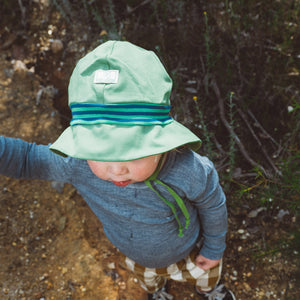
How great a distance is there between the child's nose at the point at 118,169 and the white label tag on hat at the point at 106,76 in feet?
0.98

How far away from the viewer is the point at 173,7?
2670 millimetres

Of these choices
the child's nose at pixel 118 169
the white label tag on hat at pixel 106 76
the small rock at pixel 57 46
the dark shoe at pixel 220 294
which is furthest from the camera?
the small rock at pixel 57 46

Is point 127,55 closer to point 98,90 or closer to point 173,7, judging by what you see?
point 98,90

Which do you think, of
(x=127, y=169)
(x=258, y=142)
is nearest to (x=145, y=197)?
(x=127, y=169)

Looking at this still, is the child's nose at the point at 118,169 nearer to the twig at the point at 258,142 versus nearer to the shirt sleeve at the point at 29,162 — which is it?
the shirt sleeve at the point at 29,162

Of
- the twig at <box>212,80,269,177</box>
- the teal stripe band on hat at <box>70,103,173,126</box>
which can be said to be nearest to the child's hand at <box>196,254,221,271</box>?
the twig at <box>212,80,269,177</box>

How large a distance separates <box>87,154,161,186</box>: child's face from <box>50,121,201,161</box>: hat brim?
107 mm

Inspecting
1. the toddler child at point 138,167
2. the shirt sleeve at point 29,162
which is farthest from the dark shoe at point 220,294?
the shirt sleeve at point 29,162

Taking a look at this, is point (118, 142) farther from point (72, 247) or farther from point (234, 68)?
point (234, 68)

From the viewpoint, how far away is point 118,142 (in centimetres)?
99

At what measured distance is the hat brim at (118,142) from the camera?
3.25 ft

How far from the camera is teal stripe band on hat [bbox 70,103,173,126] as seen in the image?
0.98 meters

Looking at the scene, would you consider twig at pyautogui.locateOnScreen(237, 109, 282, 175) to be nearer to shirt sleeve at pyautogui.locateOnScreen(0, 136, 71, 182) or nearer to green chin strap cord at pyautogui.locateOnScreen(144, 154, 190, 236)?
green chin strap cord at pyautogui.locateOnScreen(144, 154, 190, 236)

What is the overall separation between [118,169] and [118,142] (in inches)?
6.1
